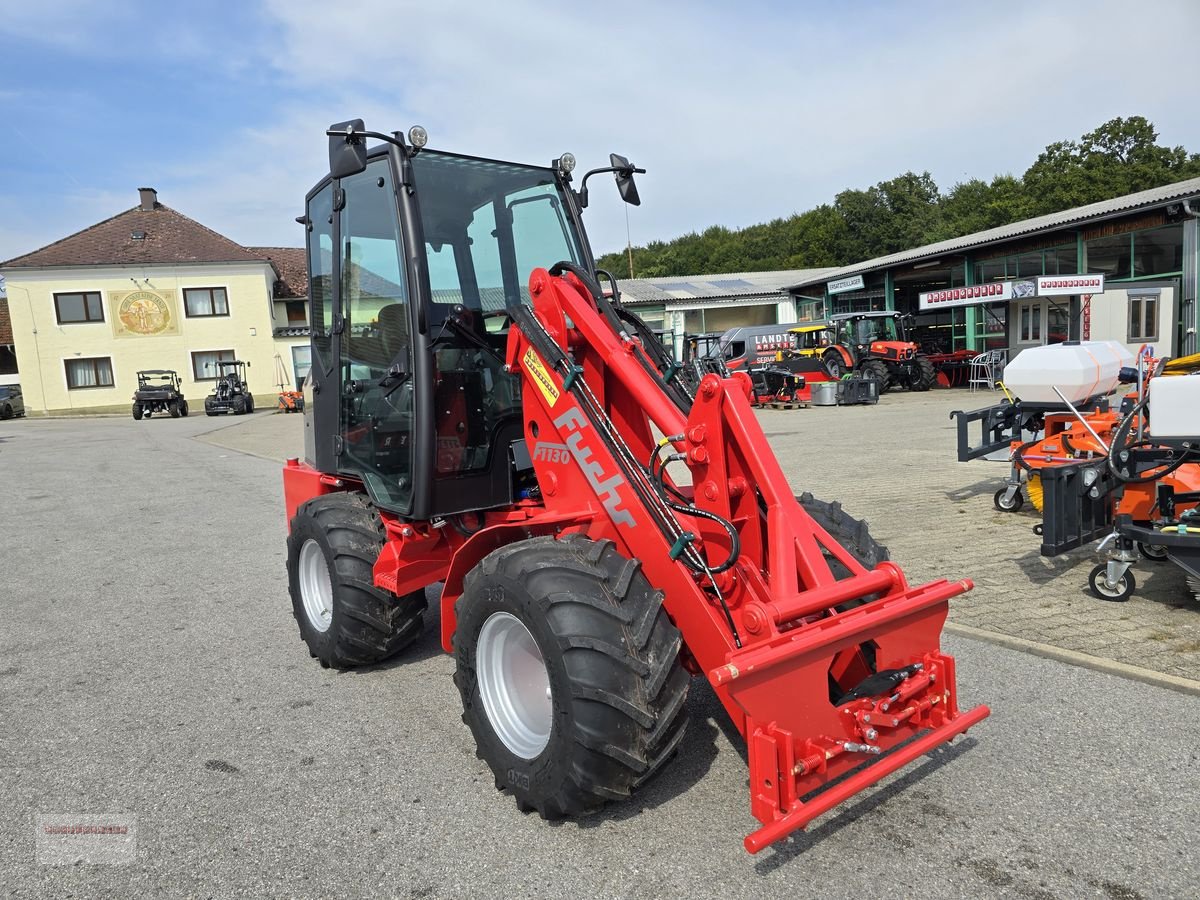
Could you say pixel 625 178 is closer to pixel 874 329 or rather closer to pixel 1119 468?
pixel 1119 468

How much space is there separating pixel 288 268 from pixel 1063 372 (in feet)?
Answer: 143

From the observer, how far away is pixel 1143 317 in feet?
71.6

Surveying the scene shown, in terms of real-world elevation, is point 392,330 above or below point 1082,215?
below

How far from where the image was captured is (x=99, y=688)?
4.53 meters

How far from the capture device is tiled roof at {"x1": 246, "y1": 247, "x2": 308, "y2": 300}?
4153 cm

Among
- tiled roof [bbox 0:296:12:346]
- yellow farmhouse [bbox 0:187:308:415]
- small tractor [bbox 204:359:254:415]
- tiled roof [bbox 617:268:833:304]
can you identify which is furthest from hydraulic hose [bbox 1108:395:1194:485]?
tiled roof [bbox 0:296:12:346]

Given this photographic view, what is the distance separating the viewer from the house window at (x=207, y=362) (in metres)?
38.0

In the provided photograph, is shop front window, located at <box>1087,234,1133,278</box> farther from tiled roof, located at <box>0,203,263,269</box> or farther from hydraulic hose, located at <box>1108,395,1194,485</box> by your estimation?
tiled roof, located at <box>0,203,263,269</box>

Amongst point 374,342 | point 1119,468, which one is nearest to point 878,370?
point 1119,468

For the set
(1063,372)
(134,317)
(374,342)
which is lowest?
(1063,372)

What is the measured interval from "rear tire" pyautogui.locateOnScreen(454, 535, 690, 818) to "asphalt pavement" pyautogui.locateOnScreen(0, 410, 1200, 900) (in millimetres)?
222

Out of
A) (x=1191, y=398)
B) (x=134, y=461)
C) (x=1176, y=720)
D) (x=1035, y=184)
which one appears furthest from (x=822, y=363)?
(x=1035, y=184)

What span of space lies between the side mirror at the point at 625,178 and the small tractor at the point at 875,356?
64.6 feet

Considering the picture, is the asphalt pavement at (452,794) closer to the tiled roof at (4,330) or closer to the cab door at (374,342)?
the cab door at (374,342)
